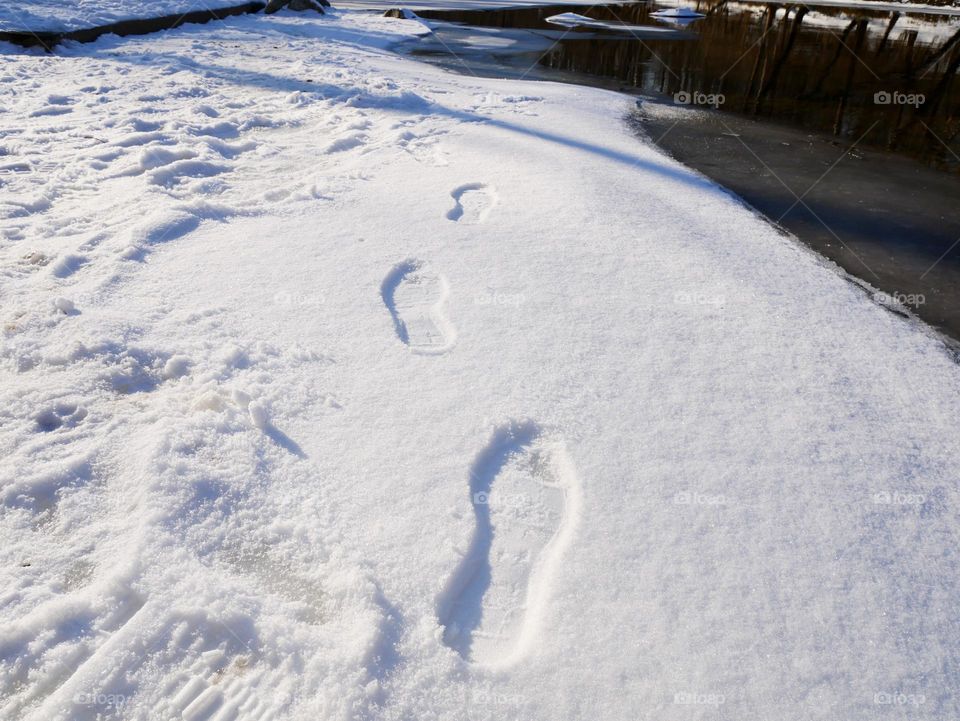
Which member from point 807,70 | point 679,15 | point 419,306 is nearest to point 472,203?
point 419,306

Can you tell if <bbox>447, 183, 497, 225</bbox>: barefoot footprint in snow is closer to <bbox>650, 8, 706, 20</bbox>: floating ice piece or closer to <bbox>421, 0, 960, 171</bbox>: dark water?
<bbox>421, 0, 960, 171</bbox>: dark water

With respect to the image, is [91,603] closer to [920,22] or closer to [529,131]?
[529,131]

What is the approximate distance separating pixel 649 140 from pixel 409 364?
412cm

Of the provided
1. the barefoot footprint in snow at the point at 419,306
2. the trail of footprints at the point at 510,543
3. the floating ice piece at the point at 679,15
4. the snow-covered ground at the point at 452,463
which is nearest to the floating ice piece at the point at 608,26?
the floating ice piece at the point at 679,15

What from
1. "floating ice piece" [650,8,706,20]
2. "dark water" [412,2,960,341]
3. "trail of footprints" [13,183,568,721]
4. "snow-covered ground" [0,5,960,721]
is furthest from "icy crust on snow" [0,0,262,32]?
"floating ice piece" [650,8,706,20]

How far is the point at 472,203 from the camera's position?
385 centimetres

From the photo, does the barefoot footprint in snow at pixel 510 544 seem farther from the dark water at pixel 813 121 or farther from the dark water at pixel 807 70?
the dark water at pixel 807 70

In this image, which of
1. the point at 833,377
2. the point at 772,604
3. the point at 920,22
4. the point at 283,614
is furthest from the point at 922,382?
the point at 920,22

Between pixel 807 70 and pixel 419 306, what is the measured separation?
1053cm

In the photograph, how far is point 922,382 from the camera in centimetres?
249

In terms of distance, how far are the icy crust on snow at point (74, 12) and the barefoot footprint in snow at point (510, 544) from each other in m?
8.45

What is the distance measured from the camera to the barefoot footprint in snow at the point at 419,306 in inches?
100

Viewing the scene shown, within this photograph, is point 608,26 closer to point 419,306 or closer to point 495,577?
point 419,306

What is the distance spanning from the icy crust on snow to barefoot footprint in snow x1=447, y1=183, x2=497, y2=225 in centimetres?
658
